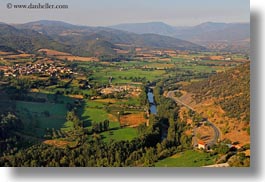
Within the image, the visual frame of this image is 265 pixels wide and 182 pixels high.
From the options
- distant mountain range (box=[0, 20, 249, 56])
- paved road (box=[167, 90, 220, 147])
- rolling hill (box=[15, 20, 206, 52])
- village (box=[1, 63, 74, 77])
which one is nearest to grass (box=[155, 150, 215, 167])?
paved road (box=[167, 90, 220, 147])

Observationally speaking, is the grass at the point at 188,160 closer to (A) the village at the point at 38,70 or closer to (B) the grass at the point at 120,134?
(B) the grass at the point at 120,134

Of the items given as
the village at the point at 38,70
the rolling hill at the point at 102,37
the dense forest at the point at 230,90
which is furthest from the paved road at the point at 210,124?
the village at the point at 38,70

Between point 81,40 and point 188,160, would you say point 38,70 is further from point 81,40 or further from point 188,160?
point 188,160

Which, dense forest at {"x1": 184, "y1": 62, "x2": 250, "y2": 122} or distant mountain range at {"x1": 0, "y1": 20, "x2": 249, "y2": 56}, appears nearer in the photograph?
dense forest at {"x1": 184, "y1": 62, "x2": 250, "y2": 122}

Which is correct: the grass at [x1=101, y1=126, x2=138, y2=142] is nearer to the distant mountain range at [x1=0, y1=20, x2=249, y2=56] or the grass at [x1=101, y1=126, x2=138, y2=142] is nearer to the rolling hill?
the distant mountain range at [x1=0, y1=20, x2=249, y2=56]

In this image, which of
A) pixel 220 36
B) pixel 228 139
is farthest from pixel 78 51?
pixel 228 139

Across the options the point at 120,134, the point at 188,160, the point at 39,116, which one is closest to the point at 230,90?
the point at 188,160

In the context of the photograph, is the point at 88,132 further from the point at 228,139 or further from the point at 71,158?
the point at 228,139
